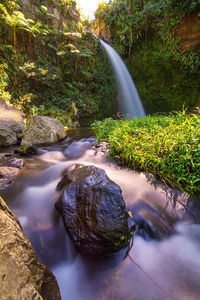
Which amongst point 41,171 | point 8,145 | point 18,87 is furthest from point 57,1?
point 41,171

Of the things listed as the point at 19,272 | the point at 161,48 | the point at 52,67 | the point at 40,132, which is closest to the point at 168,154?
the point at 19,272

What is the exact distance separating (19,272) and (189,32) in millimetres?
12732

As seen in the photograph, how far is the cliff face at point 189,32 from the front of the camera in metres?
8.44

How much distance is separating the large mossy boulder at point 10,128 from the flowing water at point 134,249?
2.35m

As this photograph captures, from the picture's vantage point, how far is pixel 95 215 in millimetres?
1394

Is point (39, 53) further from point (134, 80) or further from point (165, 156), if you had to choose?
point (165, 156)

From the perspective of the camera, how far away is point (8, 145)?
4125mm

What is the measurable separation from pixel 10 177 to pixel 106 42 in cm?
1562

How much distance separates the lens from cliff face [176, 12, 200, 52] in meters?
8.44

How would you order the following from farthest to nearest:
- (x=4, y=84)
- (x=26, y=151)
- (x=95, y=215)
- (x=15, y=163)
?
(x=4, y=84) → (x=26, y=151) → (x=15, y=163) → (x=95, y=215)

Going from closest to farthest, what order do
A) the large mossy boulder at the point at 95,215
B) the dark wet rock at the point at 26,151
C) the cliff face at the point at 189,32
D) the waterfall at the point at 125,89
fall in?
the large mossy boulder at the point at 95,215 < the dark wet rock at the point at 26,151 < the cliff face at the point at 189,32 < the waterfall at the point at 125,89

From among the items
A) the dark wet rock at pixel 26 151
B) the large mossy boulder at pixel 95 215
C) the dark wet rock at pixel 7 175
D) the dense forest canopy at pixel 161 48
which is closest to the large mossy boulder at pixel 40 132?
the dark wet rock at pixel 26 151

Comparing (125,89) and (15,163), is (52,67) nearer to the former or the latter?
(125,89)

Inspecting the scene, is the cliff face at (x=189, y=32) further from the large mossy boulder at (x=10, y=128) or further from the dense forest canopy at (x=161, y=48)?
the large mossy boulder at (x=10, y=128)
